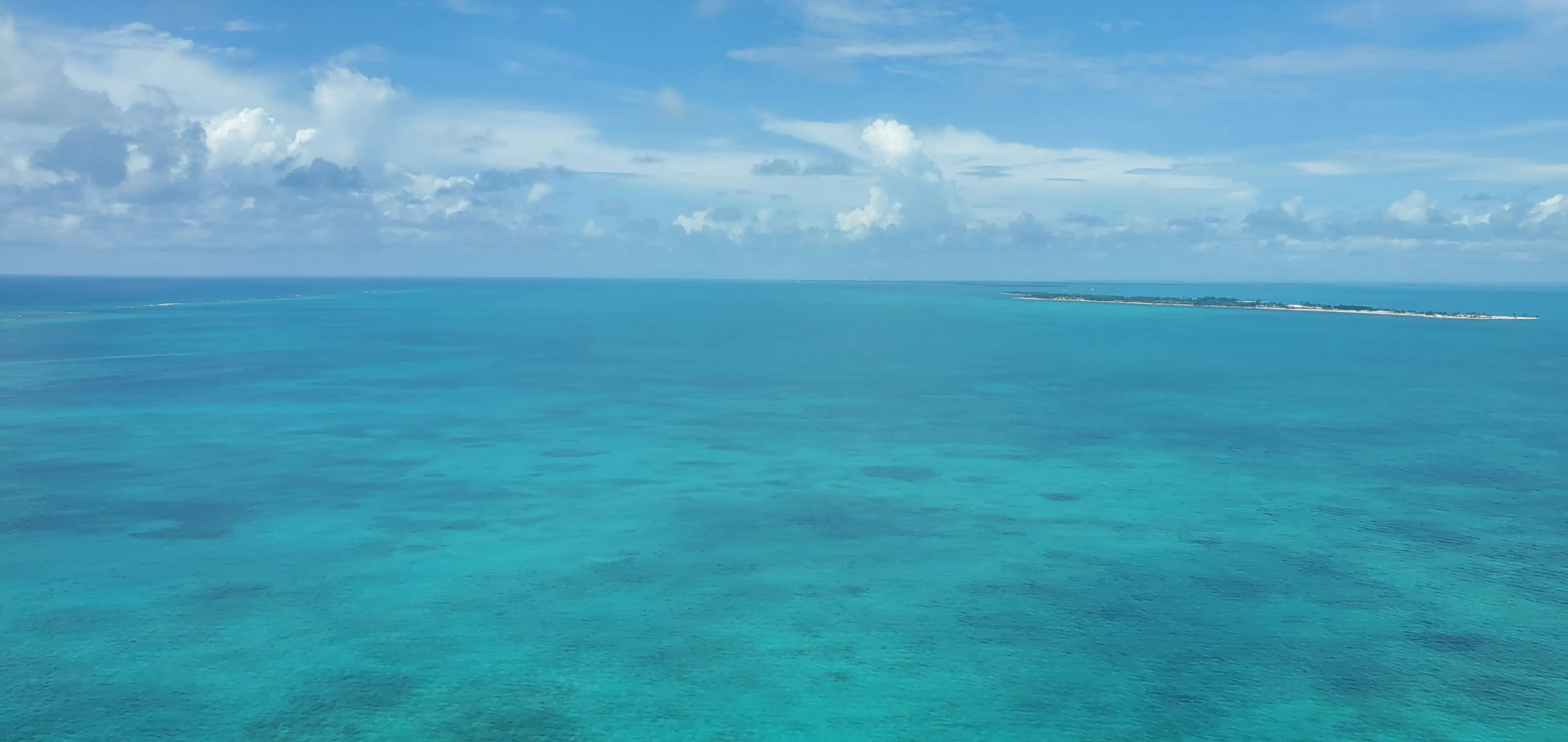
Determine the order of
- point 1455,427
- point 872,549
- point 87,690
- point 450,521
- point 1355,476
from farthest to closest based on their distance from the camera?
point 1455,427, point 1355,476, point 450,521, point 872,549, point 87,690

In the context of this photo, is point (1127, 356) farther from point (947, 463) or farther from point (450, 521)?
point (450, 521)

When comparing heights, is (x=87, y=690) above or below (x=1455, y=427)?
below

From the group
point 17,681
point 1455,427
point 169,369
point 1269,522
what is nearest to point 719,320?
point 169,369

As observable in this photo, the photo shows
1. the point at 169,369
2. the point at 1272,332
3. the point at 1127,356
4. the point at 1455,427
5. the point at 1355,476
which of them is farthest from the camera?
the point at 1272,332

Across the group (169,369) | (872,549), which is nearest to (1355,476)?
(872,549)

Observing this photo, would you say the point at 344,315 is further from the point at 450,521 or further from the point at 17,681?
the point at 17,681

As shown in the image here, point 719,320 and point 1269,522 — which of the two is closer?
point 1269,522
